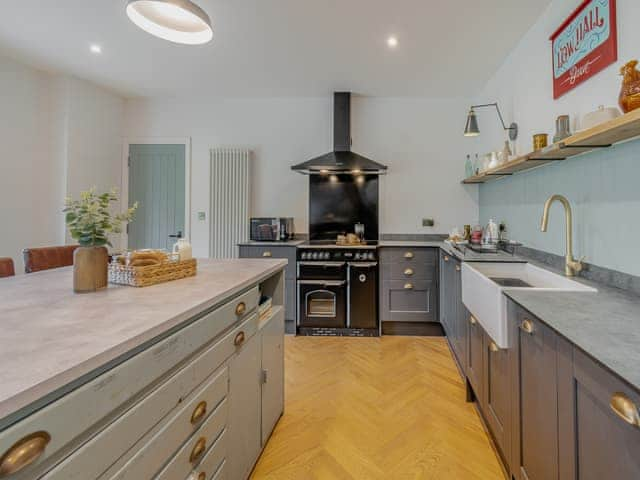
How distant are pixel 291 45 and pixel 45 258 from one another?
249cm

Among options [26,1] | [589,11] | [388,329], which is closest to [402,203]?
[388,329]

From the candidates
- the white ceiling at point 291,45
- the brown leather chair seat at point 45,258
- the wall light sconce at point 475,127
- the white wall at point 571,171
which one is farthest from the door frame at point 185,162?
the white wall at point 571,171

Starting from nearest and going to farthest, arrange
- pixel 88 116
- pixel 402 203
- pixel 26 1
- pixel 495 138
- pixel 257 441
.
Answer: pixel 257 441
pixel 26 1
pixel 495 138
pixel 88 116
pixel 402 203

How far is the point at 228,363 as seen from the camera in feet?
4.08

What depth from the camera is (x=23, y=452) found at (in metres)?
0.49

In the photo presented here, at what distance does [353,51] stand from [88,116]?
3.13m

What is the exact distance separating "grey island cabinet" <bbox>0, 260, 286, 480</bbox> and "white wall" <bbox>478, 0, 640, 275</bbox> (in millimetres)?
1753

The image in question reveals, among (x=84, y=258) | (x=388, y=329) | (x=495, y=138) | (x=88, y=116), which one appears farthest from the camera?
(x=88, y=116)

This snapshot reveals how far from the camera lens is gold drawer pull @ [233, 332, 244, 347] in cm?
130

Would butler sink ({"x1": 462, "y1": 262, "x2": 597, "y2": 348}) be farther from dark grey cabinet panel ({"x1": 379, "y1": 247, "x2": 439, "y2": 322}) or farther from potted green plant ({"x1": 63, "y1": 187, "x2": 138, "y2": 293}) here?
potted green plant ({"x1": 63, "y1": 187, "x2": 138, "y2": 293})

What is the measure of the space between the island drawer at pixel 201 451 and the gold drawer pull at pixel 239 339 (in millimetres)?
216

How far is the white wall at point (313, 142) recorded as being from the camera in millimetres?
3961

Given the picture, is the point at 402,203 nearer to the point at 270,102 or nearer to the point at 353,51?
the point at 353,51

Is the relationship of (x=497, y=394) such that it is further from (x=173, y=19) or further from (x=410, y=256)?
(x=173, y=19)
